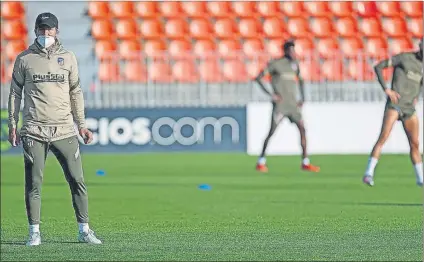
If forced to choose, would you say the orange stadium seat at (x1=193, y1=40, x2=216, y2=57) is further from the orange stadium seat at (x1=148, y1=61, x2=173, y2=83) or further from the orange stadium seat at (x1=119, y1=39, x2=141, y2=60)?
the orange stadium seat at (x1=148, y1=61, x2=173, y2=83)

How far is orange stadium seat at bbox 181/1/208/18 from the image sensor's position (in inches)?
1119

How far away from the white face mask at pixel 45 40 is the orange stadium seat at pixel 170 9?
1845 centimetres

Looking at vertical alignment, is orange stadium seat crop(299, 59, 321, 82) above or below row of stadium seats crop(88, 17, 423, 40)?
below

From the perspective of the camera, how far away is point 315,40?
1129 inches

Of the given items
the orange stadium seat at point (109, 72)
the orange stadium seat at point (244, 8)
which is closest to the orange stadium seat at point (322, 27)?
the orange stadium seat at point (244, 8)

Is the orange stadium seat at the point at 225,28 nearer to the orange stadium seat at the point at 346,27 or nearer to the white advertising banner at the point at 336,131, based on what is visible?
the orange stadium seat at the point at 346,27

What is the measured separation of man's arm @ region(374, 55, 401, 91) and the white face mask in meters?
6.64

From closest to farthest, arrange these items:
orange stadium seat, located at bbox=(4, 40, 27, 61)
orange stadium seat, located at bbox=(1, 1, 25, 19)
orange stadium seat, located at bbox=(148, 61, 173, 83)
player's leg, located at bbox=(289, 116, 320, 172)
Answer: player's leg, located at bbox=(289, 116, 320, 172) → orange stadium seat, located at bbox=(148, 61, 173, 83) → orange stadium seat, located at bbox=(4, 40, 27, 61) → orange stadium seat, located at bbox=(1, 1, 25, 19)

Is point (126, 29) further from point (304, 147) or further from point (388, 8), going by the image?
point (304, 147)

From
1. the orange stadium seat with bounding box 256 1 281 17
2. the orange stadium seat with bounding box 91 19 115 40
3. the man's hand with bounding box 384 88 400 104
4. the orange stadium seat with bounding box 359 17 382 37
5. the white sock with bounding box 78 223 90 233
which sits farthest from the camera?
the orange stadium seat with bounding box 359 17 382 37

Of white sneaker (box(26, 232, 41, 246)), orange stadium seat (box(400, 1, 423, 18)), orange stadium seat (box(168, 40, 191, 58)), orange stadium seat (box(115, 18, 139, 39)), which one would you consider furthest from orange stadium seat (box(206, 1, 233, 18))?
white sneaker (box(26, 232, 41, 246))

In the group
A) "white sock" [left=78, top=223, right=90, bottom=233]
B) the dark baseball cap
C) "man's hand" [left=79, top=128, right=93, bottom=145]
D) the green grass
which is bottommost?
the green grass

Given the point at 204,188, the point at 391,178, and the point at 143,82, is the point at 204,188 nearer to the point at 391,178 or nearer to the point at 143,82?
the point at 391,178

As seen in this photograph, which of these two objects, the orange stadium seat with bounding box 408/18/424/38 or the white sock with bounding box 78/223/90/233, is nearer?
the white sock with bounding box 78/223/90/233
